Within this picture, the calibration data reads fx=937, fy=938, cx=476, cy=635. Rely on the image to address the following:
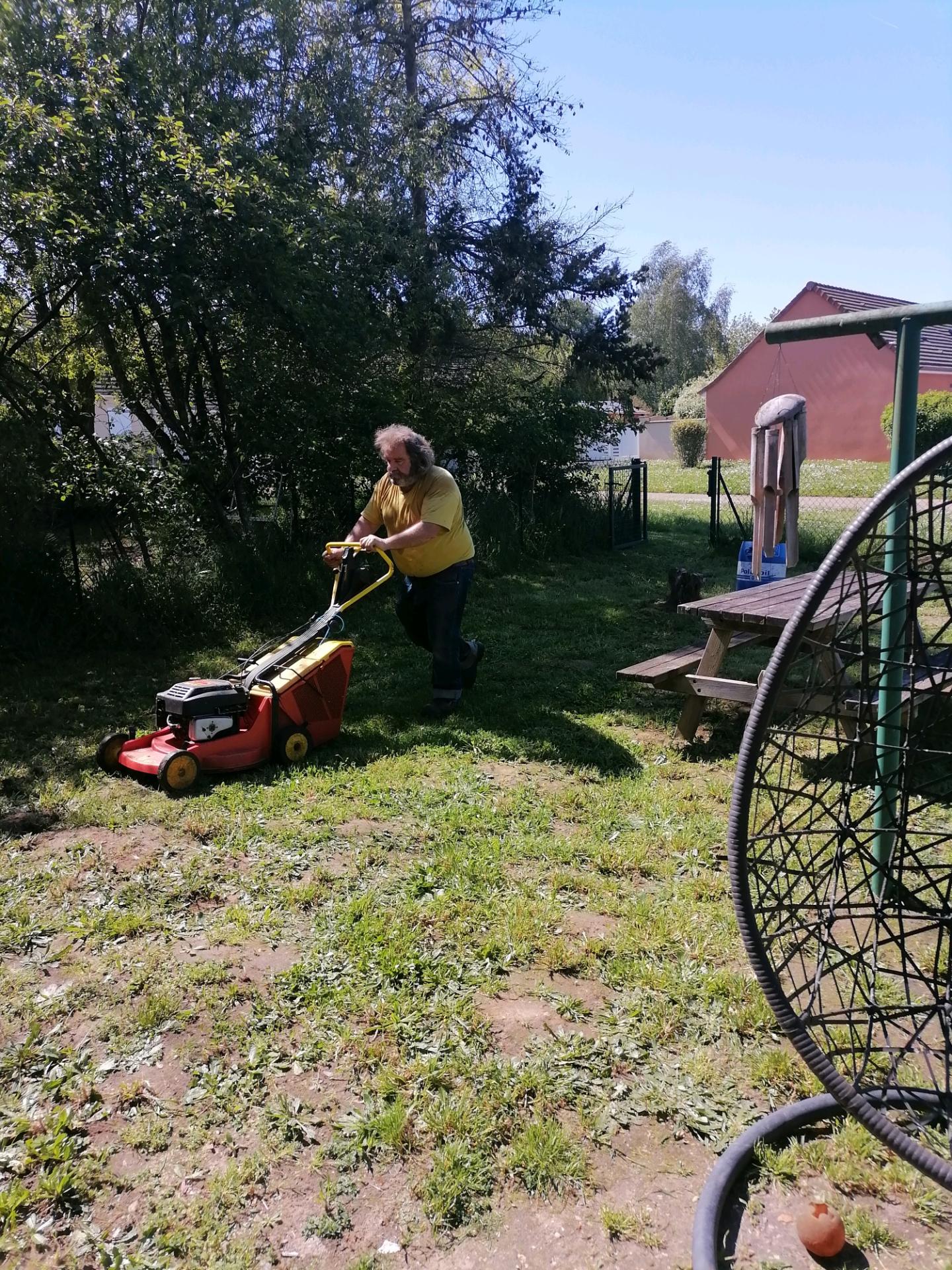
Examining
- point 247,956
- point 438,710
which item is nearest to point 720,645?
point 438,710

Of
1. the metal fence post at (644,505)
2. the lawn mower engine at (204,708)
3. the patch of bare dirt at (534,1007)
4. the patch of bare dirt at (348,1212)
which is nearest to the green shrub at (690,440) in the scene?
the metal fence post at (644,505)

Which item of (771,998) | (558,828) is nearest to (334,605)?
(558,828)

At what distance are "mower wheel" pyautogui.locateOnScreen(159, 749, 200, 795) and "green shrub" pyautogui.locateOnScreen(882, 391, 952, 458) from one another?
1474 centimetres

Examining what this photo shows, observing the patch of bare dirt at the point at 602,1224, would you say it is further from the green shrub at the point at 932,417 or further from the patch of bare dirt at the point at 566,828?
the green shrub at the point at 932,417

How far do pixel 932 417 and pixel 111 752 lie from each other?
17.6 metres

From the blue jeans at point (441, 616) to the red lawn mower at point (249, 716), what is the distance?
44 cm

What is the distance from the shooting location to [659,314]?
52.2 m

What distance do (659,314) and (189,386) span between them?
48.0 m

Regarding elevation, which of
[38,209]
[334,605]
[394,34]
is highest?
[394,34]

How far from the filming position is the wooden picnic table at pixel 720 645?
4820mm

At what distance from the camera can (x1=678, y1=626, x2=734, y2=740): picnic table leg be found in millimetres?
5113

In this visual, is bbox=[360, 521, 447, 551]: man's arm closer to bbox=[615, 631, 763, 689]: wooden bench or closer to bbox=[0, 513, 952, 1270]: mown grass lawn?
bbox=[0, 513, 952, 1270]: mown grass lawn

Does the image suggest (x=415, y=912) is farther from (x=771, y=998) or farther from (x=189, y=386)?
(x=189, y=386)

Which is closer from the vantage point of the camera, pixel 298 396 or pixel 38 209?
pixel 38 209
